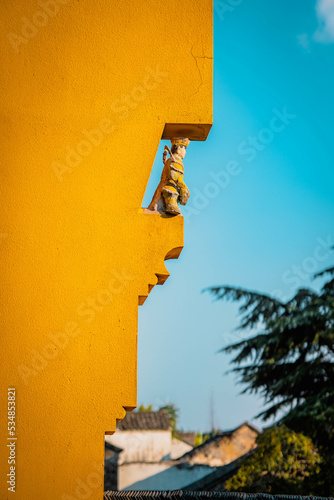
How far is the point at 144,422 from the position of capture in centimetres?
3625

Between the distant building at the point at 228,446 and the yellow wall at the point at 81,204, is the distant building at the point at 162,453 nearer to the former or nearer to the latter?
the distant building at the point at 228,446

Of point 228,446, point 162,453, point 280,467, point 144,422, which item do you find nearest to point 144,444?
point 162,453

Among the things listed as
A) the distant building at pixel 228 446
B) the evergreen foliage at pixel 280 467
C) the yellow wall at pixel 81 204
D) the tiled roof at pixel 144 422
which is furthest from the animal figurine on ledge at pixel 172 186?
the tiled roof at pixel 144 422

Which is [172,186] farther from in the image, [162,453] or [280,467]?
[162,453]

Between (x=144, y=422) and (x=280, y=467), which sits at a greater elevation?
(x=280, y=467)

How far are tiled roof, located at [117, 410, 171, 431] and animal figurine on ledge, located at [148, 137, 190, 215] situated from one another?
3195cm

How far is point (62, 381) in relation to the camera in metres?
4.36

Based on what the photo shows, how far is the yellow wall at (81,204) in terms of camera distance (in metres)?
4.30

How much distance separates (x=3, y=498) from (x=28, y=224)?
1929 millimetres

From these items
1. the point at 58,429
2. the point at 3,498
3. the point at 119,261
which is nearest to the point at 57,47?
the point at 119,261

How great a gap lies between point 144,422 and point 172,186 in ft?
109

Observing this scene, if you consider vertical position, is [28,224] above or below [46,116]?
below

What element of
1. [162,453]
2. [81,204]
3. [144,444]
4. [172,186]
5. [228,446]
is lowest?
[162,453]

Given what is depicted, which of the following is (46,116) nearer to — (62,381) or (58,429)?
(62,381)
